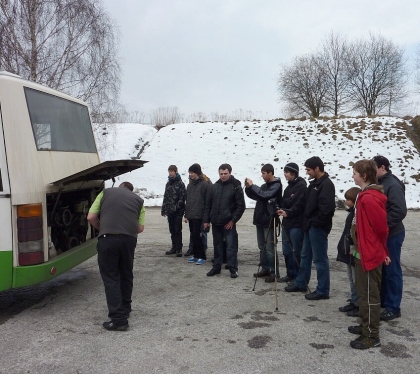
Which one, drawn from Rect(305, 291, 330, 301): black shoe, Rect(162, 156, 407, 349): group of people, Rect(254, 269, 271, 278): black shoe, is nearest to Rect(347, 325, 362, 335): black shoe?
Rect(162, 156, 407, 349): group of people

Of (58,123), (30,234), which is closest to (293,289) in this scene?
(30,234)

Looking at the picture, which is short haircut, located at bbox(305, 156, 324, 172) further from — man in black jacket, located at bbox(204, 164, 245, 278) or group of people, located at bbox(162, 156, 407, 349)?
man in black jacket, located at bbox(204, 164, 245, 278)

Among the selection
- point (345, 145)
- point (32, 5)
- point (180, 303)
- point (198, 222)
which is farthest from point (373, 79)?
point (180, 303)

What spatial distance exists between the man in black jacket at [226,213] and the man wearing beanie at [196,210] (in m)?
0.81

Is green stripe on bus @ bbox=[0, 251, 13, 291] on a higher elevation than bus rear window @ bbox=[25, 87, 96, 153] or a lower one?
lower

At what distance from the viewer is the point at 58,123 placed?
547 cm

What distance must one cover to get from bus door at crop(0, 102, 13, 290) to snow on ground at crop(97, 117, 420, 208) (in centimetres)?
1294

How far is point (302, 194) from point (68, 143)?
3361 mm

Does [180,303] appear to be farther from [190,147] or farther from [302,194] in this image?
[190,147]

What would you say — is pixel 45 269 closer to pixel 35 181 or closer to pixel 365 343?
pixel 35 181

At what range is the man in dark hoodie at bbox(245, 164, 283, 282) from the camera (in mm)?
5836

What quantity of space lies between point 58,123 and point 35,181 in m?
1.24

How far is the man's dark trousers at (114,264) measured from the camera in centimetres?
429

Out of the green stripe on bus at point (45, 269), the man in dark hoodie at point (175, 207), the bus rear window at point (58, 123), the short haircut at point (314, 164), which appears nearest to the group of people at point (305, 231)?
the short haircut at point (314, 164)
